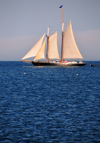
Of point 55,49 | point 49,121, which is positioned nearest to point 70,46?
point 55,49

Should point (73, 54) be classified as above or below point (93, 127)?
above

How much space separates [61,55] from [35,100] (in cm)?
8127

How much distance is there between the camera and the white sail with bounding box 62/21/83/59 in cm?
10125

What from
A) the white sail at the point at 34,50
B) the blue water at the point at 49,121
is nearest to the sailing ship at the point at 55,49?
the white sail at the point at 34,50

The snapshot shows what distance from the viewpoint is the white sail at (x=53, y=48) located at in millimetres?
106250

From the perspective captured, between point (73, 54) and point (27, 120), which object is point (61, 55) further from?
point (27, 120)

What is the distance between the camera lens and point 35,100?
2728 cm

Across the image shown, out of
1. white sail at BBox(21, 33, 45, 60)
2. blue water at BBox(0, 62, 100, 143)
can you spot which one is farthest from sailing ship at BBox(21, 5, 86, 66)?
blue water at BBox(0, 62, 100, 143)

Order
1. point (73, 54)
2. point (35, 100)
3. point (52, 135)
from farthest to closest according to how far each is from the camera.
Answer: point (73, 54) → point (35, 100) → point (52, 135)

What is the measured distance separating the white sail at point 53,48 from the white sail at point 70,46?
10.8 feet

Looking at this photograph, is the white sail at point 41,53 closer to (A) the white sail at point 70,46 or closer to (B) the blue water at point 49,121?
(A) the white sail at point 70,46

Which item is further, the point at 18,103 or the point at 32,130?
the point at 18,103

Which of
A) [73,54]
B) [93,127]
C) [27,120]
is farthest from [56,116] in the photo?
[73,54]

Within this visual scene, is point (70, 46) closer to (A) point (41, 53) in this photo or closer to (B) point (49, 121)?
(A) point (41, 53)
